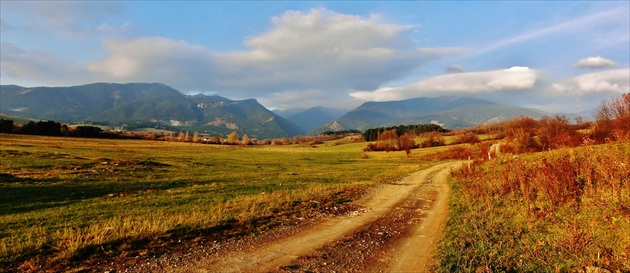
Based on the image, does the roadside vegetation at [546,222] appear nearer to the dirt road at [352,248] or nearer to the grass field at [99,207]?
the dirt road at [352,248]

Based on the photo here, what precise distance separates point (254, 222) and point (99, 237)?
6611 mm

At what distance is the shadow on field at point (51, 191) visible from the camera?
77.8 feet

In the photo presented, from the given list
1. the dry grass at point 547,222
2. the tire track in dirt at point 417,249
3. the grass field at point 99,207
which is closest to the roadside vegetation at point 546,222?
the dry grass at point 547,222

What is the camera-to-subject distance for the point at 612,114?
40938 mm

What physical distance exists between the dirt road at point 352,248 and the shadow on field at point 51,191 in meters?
20.8

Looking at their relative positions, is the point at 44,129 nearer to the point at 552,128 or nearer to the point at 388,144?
the point at 388,144

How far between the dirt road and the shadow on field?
2079 centimetres

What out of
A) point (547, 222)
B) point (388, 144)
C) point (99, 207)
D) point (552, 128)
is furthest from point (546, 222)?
point (388, 144)

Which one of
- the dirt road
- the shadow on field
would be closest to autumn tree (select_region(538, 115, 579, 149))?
the dirt road

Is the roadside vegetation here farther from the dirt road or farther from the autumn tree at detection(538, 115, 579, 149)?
the autumn tree at detection(538, 115, 579, 149)

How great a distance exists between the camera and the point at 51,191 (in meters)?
29.2

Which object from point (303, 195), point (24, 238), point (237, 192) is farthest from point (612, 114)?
point (24, 238)

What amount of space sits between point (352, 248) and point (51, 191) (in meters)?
31.3

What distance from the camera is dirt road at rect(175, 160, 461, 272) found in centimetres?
1045
